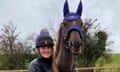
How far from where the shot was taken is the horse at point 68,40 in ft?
14.5

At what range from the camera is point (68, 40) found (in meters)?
4.58

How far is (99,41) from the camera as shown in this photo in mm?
31406

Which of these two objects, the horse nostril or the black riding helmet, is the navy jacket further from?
the horse nostril

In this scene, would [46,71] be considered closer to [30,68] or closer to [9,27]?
[30,68]

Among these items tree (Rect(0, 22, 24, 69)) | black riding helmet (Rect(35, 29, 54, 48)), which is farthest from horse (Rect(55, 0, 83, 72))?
tree (Rect(0, 22, 24, 69))

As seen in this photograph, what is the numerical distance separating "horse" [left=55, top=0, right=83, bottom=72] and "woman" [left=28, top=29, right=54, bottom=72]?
0.24m

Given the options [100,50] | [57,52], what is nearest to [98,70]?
[100,50]

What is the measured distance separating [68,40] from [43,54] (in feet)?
1.20

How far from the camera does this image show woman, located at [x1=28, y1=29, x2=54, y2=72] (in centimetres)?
441

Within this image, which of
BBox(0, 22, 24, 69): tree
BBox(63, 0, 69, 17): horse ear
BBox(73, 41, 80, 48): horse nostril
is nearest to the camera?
BBox(73, 41, 80, 48): horse nostril

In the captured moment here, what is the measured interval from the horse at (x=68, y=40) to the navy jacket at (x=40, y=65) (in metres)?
0.30

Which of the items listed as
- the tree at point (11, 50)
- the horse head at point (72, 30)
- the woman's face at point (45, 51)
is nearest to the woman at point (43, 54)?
the woman's face at point (45, 51)

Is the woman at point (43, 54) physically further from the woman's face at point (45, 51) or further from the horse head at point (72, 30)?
the horse head at point (72, 30)

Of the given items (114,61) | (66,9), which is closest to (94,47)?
(114,61)
